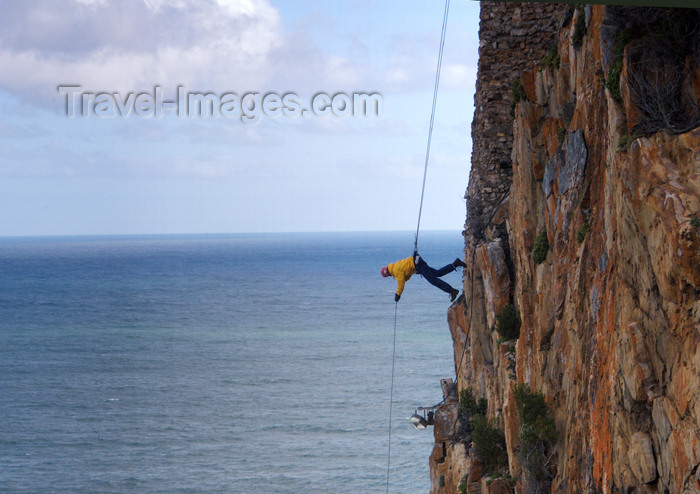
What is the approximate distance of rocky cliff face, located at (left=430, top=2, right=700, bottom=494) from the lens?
9828 mm

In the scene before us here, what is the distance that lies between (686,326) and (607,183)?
2976mm

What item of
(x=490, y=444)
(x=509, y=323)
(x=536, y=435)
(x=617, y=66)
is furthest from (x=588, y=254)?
(x=490, y=444)

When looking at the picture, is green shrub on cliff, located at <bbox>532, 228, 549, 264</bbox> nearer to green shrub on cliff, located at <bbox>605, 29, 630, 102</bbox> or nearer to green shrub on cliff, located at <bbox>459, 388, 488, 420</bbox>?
green shrub on cliff, located at <bbox>605, 29, 630, 102</bbox>

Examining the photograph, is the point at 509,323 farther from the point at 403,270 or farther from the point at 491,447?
the point at 403,270

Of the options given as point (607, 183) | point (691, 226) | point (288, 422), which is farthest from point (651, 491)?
point (288, 422)

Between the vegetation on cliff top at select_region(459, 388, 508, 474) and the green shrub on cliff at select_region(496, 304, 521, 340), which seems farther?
the vegetation on cliff top at select_region(459, 388, 508, 474)

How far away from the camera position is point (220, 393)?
67.4m

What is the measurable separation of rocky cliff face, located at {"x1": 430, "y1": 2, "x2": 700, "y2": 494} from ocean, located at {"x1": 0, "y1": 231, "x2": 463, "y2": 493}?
25.3 metres

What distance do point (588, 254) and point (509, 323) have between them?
235 inches

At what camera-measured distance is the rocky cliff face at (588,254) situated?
9828mm

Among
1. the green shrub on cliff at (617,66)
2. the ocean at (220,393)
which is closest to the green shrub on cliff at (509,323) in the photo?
the green shrub on cliff at (617,66)

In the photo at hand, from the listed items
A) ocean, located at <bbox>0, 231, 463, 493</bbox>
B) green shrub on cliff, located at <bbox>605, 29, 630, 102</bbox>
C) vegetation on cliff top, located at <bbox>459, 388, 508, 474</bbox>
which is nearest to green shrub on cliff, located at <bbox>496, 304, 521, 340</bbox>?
vegetation on cliff top, located at <bbox>459, 388, 508, 474</bbox>

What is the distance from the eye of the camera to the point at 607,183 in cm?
1173

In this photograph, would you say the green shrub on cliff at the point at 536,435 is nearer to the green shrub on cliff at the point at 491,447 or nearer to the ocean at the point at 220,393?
the green shrub on cliff at the point at 491,447
